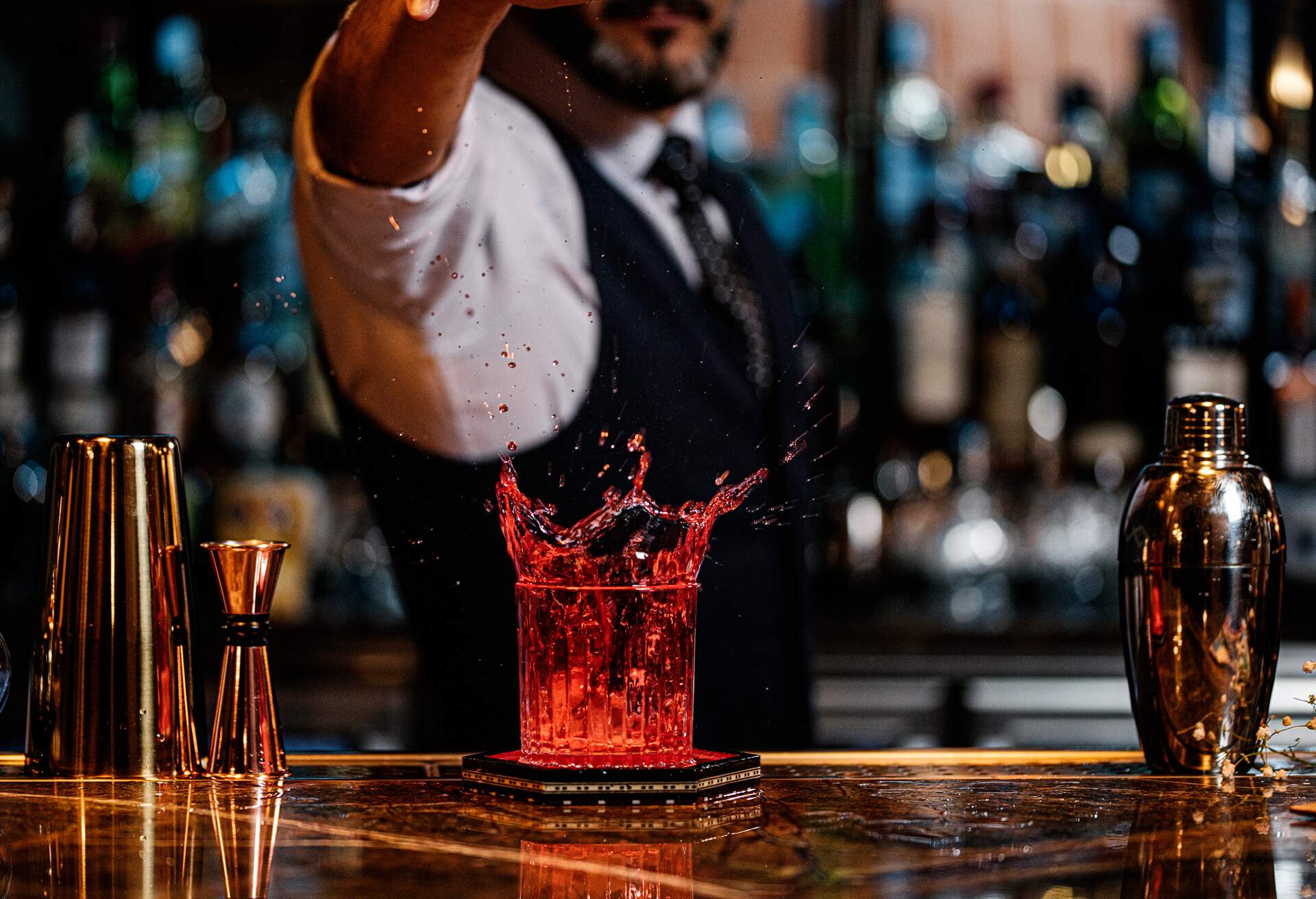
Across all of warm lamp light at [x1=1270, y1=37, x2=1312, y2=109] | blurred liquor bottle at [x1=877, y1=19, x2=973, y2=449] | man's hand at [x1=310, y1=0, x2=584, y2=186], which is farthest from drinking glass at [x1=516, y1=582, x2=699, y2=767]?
warm lamp light at [x1=1270, y1=37, x2=1312, y2=109]

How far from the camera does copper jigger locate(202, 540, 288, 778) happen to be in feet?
2.93

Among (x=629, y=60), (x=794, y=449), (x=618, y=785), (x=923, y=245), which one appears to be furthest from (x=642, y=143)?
(x=923, y=245)

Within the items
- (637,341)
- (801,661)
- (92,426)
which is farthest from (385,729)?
(637,341)

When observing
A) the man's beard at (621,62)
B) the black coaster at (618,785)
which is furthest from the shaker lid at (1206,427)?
the man's beard at (621,62)

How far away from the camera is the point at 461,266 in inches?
45.9

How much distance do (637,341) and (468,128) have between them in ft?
0.68

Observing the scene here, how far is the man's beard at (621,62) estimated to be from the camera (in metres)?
1.12

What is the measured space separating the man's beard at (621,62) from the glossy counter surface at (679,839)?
489mm

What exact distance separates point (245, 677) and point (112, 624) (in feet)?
0.26

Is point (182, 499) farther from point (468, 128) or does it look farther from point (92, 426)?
point (92, 426)

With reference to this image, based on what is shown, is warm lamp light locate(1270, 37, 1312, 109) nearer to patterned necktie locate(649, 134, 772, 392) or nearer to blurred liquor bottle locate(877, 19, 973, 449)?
blurred liquor bottle locate(877, 19, 973, 449)

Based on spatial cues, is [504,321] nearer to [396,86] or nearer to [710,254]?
[396,86]

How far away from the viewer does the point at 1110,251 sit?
2568 millimetres

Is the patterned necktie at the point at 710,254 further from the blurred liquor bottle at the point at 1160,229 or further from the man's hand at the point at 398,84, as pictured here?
the blurred liquor bottle at the point at 1160,229
